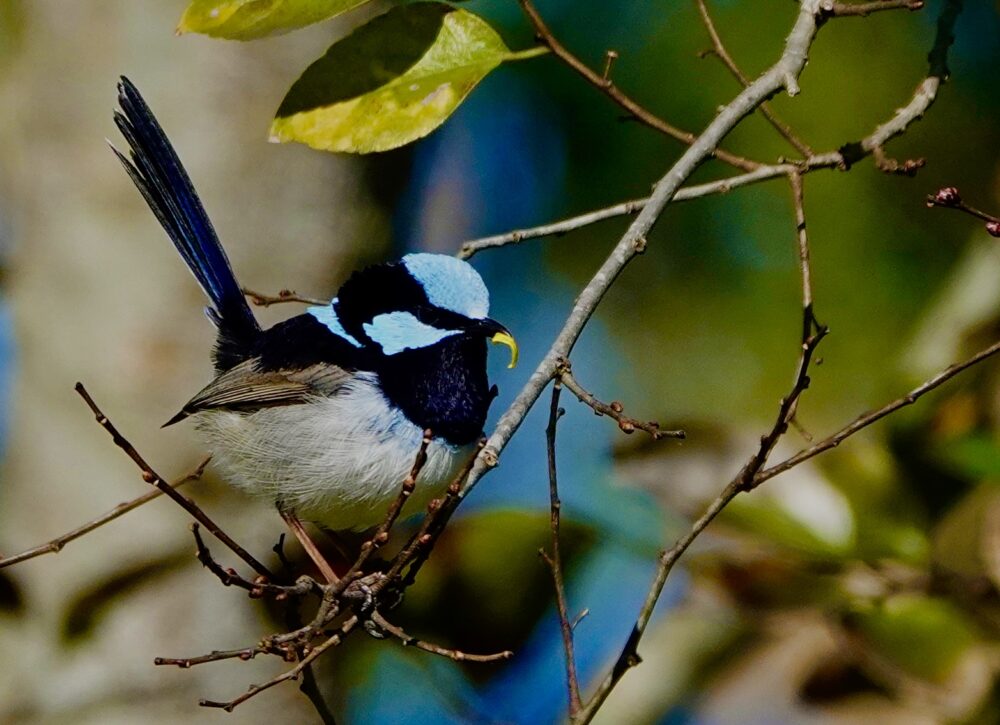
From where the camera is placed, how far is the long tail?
2.99 meters

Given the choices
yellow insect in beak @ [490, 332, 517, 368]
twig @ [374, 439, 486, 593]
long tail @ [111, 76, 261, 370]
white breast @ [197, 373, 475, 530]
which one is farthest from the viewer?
long tail @ [111, 76, 261, 370]

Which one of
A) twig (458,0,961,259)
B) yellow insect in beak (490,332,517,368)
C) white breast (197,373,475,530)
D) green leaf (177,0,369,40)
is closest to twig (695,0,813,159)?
twig (458,0,961,259)

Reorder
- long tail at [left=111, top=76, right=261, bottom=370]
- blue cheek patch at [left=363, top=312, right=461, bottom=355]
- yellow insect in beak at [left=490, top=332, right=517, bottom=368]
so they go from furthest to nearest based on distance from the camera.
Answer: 1. long tail at [left=111, top=76, right=261, bottom=370]
2. blue cheek patch at [left=363, top=312, right=461, bottom=355]
3. yellow insect in beak at [left=490, top=332, right=517, bottom=368]

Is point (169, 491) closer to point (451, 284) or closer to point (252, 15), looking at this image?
point (252, 15)

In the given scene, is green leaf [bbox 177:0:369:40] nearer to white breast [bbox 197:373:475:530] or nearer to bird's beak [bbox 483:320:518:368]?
bird's beak [bbox 483:320:518:368]

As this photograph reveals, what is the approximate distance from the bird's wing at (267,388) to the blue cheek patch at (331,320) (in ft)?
0.26

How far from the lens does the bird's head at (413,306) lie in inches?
102

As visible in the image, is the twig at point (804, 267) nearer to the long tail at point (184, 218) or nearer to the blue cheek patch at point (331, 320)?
the blue cheek patch at point (331, 320)

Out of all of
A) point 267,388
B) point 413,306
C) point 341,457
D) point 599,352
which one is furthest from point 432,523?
point 599,352

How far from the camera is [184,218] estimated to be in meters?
3.12

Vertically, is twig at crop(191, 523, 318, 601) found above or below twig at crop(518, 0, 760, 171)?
below

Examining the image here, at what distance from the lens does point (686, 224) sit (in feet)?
18.4

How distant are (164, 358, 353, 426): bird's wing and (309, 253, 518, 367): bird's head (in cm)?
10

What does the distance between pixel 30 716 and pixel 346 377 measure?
2069mm
